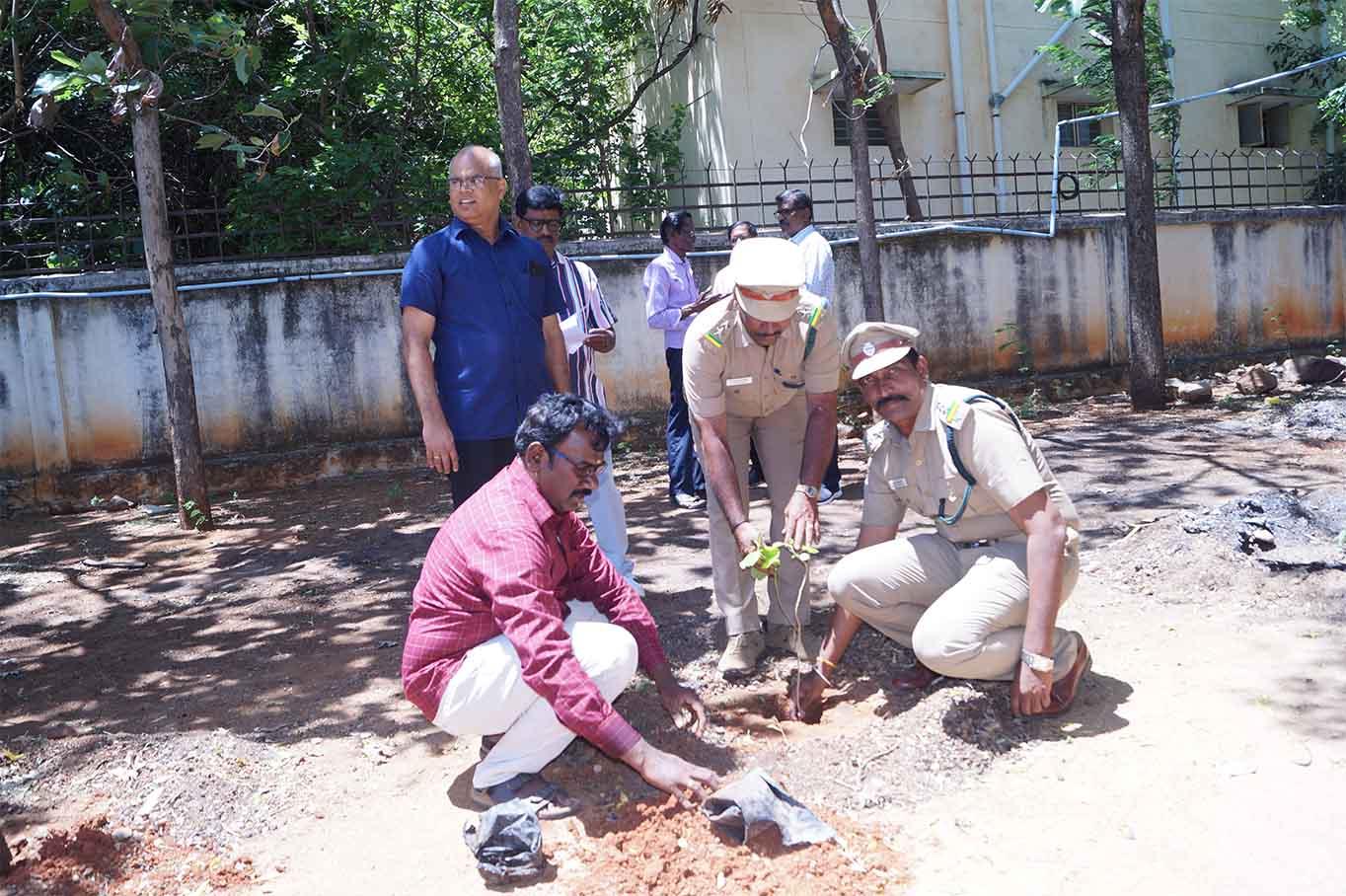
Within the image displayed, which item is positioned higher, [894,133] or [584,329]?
[894,133]

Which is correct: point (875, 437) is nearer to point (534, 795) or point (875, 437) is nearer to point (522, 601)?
point (522, 601)

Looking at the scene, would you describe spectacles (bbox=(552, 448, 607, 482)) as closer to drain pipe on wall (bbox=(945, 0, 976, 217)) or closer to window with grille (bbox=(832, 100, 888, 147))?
window with grille (bbox=(832, 100, 888, 147))

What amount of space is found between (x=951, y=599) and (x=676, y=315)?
12.4 feet

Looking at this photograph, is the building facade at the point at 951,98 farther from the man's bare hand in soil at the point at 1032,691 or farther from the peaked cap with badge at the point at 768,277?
the man's bare hand in soil at the point at 1032,691

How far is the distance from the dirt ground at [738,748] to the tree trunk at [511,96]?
3035mm

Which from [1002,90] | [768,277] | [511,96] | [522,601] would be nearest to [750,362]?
[768,277]

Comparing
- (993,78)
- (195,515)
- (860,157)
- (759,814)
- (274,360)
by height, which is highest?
(993,78)

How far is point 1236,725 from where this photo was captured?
136 inches

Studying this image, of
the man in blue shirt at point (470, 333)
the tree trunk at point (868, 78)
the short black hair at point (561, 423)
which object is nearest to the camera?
the short black hair at point (561, 423)

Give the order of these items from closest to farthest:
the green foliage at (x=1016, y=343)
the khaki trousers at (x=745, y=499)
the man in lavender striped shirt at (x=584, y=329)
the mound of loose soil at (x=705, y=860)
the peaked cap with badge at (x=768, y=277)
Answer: the mound of loose soil at (x=705, y=860) → the peaked cap with badge at (x=768, y=277) → the khaki trousers at (x=745, y=499) → the man in lavender striped shirt at (x=584, y=329) → the green foliage at (x=1016, y=343)

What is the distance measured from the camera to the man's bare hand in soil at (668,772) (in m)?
2.79

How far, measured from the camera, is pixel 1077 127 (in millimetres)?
15195

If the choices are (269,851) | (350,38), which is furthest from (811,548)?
(350,38)

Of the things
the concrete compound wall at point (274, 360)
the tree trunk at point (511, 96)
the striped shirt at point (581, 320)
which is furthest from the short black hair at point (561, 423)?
the concrete compound wall at point (274, 360)
